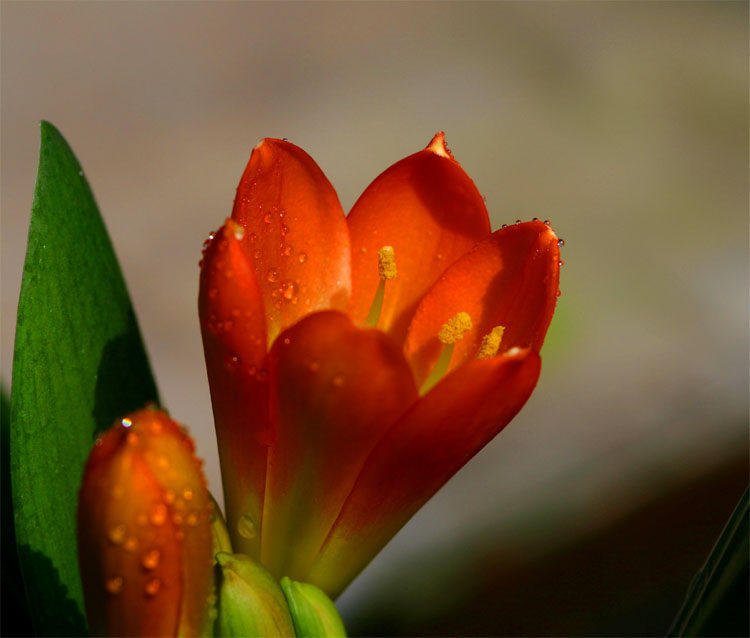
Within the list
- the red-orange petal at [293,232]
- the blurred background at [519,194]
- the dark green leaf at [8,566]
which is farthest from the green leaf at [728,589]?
the blurred background at [519,194]

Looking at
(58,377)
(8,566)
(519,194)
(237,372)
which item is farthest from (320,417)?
(519,194)

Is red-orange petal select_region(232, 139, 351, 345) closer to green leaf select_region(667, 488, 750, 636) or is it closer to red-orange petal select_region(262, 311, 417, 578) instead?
red-orange petal select_region(262, 311, 417, 578)

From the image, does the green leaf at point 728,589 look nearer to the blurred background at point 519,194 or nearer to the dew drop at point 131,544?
the dew drop at point 131,544

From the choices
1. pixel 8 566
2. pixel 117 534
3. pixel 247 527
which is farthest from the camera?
pixel 8 566

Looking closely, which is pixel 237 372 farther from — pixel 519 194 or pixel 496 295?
pixel 519 194

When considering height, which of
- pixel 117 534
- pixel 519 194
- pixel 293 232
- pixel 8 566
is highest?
pixel 519 194

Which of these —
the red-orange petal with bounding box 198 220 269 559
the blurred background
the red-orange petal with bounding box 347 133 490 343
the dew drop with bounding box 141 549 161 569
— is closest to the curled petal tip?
the red-orange petal with bounding box 347 133 490 343

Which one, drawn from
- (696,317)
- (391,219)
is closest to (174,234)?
(696,317)
